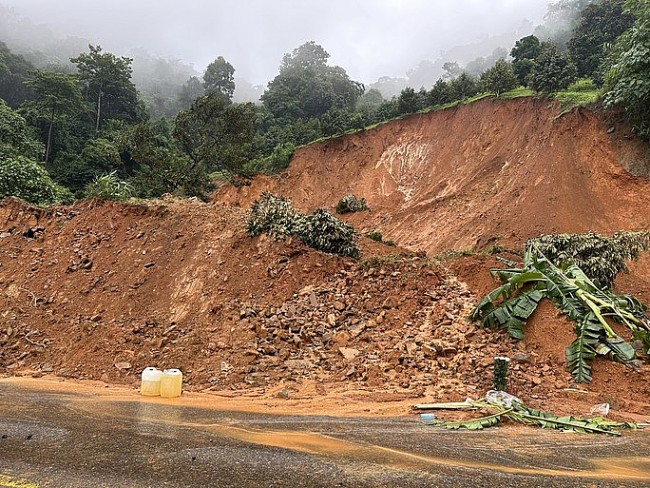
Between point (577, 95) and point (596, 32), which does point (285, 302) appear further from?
A: point (596, 32)

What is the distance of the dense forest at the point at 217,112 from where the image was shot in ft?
52.6

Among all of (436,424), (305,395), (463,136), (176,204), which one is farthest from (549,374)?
(463,136)

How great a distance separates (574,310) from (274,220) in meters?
6.27

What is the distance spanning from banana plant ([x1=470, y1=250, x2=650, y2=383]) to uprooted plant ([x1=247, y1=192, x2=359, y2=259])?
3.29 meters

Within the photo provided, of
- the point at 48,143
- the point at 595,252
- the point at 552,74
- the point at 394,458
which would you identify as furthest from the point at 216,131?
the point at 394,458

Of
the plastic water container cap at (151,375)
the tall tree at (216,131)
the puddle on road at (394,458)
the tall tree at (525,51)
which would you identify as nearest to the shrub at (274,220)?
the plastic water container cap at (151,375)

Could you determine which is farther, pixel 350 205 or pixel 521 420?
pixel 350 205

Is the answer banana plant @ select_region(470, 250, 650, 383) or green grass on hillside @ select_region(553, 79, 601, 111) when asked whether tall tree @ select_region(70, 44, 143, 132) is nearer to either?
green grass on hillside @ select_region(553, 79, 601, 111)

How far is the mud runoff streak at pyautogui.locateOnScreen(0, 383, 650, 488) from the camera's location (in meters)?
3.07

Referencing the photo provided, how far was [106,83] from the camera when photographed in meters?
40.0

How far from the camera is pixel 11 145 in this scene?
25078 millimetres

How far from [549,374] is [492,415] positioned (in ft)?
6.36

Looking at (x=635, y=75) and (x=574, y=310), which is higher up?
(x=635, y=75)

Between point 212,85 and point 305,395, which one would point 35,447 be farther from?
point 212,85
